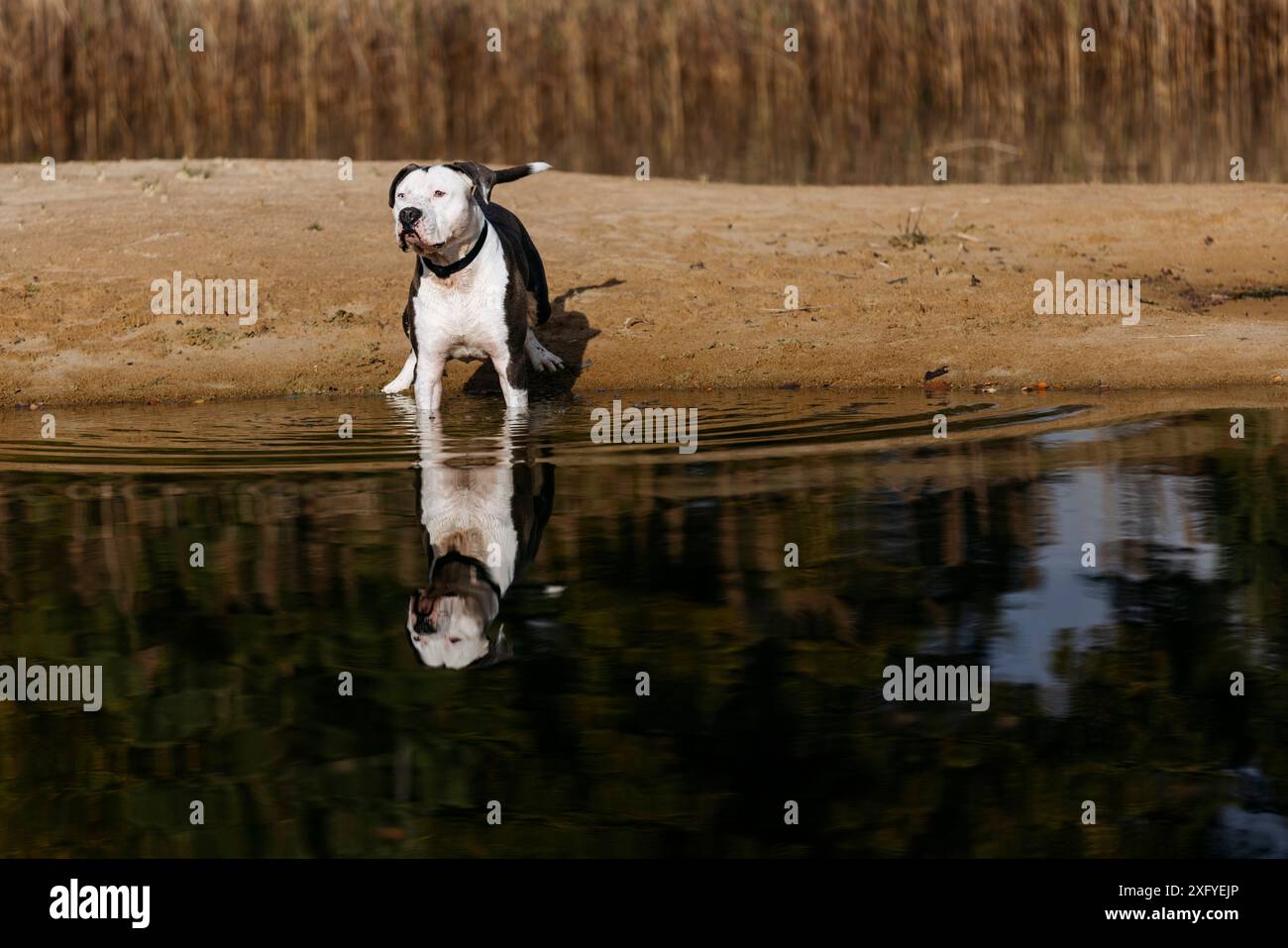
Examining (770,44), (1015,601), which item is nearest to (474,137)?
(770,44)

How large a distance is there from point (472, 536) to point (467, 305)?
3.35 meters

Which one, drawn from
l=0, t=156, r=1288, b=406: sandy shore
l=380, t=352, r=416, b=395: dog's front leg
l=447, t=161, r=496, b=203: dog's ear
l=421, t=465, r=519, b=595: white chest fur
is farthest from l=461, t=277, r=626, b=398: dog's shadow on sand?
l=421, t=465, r=519, b=595: white chest fur

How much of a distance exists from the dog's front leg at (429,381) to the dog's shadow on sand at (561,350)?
4.08ft

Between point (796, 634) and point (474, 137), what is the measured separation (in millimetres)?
13124

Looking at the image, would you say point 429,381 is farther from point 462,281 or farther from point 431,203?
point 431,203

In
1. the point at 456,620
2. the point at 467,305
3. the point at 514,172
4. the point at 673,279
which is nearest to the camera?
the point at 456,620

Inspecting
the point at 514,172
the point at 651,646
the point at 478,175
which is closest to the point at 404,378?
the point at 514,172

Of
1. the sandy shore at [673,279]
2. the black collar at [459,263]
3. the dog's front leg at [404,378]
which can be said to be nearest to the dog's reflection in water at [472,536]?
the black collar at [459,263]

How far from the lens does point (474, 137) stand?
57.1 ft

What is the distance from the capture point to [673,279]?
1280 cm

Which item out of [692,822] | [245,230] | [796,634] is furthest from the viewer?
[245,230]

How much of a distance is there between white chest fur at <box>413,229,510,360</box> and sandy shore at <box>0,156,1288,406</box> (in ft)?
5.64

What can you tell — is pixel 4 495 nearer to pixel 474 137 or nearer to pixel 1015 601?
pixel 1015 601
